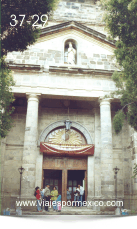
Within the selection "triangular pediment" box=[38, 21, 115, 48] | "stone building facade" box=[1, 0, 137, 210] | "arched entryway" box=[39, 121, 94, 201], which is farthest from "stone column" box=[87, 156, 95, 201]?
"triangular pediment" box=[38, 21, 115, 48]

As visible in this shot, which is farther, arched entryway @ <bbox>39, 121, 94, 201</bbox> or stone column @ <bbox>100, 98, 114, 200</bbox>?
arched entryway @ <bbox>39, 121, 94, 201</bbox>

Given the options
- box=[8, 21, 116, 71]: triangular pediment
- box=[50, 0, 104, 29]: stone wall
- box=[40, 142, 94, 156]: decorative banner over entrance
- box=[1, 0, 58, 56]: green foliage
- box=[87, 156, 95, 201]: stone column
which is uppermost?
box=[50, 0, 104, 29]: stone wall

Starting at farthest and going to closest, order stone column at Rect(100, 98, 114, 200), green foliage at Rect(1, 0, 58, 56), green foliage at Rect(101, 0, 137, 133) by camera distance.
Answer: stone column at Rect(100, 98, 114, 200)
green foliage at Rect(101, 0, 137, 133)
green foliage at Rect(1, 0, 58, 56)

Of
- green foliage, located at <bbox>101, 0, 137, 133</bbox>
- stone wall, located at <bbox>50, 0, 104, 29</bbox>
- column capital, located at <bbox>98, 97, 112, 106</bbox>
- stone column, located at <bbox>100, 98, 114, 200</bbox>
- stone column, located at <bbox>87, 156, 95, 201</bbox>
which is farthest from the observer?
stone wall, located at <bbox>50, 0, 104, 29</bbox>

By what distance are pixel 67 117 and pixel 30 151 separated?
4.63 meters

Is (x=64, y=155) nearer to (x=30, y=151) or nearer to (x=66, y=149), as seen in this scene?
(x=66, y=149)

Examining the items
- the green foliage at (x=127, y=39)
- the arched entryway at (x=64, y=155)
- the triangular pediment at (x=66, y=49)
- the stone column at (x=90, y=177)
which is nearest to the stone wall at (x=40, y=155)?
the stone column at (x=90, y=177)

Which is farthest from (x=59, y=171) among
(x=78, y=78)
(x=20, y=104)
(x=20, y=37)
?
(x=20, y=37)

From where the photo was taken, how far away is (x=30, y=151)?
44.3ft

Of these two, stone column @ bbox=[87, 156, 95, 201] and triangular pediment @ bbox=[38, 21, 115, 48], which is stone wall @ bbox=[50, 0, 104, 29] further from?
stone column @ bbox=[87, 156, 95, 201]

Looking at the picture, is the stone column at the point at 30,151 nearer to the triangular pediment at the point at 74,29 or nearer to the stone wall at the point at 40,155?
the stone wall at the point at 40,155

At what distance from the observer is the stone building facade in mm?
14398

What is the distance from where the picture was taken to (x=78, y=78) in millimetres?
15273

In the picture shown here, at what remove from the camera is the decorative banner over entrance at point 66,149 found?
15367 millimetres
